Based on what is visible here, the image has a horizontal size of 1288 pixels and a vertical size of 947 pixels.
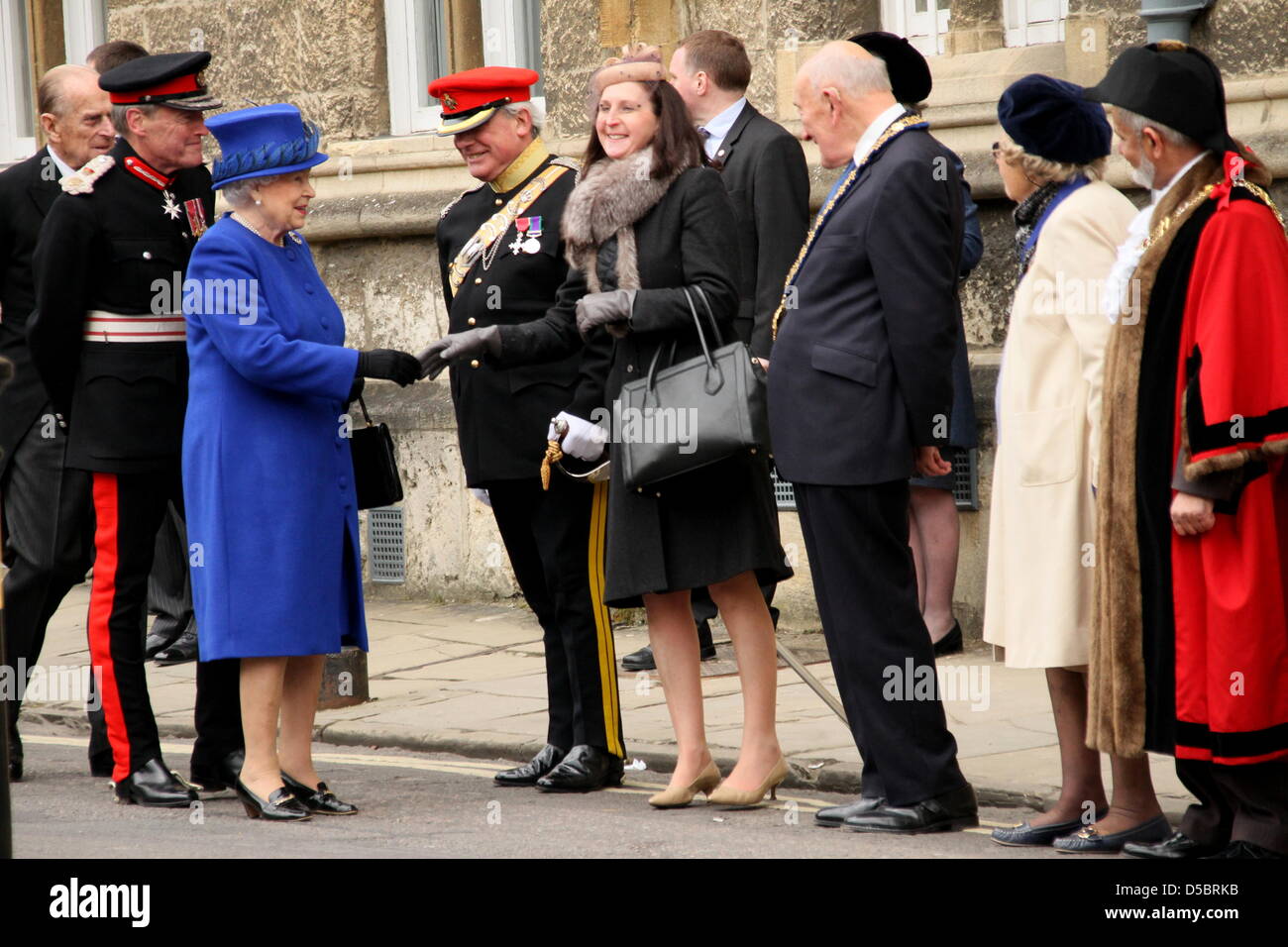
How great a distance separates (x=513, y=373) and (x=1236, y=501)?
260 cm

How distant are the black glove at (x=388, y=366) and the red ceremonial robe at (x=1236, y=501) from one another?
2335 mm

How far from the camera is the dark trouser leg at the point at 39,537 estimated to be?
7418mm

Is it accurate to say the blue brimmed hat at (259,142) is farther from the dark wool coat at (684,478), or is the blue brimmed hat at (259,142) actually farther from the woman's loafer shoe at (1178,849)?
A: the woman's loafer shoe at (1178,849)

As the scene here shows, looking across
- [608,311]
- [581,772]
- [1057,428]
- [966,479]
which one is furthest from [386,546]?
[1057,428]

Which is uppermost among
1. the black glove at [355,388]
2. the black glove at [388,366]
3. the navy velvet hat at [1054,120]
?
the navy velvet hat at [1054,120]

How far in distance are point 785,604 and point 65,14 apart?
7364mm

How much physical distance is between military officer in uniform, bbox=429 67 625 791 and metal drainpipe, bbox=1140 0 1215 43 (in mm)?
2793

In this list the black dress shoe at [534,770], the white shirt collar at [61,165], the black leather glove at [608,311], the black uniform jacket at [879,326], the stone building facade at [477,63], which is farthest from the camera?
the stone building facade at [477,63]

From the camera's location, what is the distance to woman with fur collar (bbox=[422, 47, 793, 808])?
634cm

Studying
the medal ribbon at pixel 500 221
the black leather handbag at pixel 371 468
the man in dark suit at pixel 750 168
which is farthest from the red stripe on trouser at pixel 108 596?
the man in dark suit at pixel 750 168

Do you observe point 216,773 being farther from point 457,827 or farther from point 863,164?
point 863,164

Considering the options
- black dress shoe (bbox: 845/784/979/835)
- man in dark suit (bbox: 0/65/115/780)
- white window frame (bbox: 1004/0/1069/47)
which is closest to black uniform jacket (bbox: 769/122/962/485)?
black dress shoe (bbox: 845/784/979/835)

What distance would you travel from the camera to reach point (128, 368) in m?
6.87

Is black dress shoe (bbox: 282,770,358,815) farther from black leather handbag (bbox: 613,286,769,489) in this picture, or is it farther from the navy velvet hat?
the navy velvet hat
